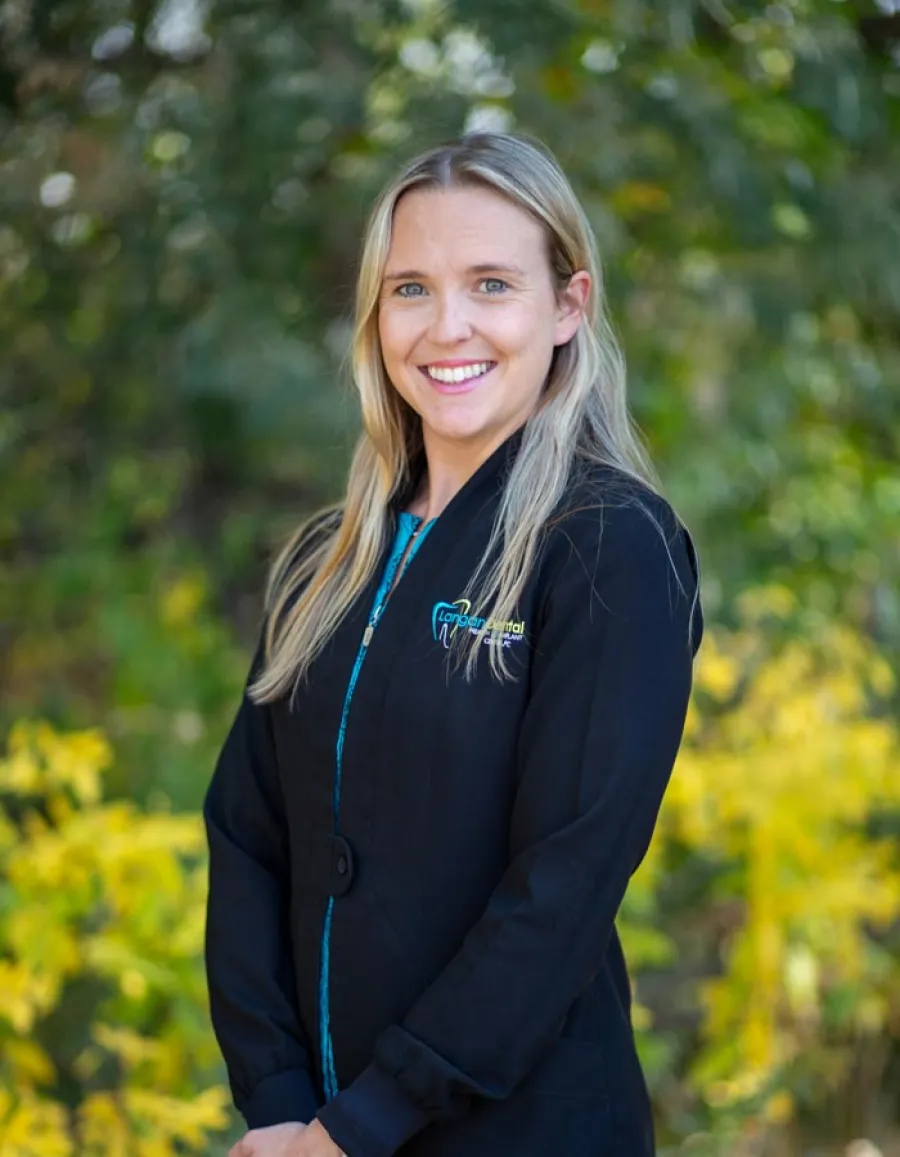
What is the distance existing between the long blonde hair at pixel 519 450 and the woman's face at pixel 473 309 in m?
0.02

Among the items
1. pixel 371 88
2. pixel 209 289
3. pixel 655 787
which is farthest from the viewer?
pixel 209 289

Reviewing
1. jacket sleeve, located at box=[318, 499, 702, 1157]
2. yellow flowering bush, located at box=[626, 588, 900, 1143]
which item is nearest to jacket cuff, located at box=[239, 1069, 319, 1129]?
jacket sleeve, located at box=[318, 499, 702, 1157]

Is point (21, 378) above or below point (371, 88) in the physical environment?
below

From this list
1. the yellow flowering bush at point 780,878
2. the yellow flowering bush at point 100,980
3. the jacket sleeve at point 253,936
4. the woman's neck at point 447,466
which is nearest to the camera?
the jacket sleeve at point 253,936

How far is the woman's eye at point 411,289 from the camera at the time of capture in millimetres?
1889

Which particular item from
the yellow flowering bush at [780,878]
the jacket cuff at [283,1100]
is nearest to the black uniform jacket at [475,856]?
the jacket cuff at [283,1100]

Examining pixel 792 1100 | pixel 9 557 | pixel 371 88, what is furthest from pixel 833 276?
pixel 9 557

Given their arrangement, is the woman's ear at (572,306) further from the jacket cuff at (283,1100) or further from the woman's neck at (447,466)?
the jacket cuff at (283,1100)

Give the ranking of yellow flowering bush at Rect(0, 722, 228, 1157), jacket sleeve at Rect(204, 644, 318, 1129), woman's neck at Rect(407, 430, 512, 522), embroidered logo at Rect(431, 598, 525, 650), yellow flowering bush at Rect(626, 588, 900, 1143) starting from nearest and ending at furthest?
embroidered logo at Rect(431, 598, 525, 650) → jacket sleeve at Rect(204, 644, 318, 1129) → woman's neck at Rect(407, 430, 512, 522) → yellow flowering bush at Rect(0, 722, 228, 1157) → yellow flowering bush at Rect(626, 588, 900, 1143)

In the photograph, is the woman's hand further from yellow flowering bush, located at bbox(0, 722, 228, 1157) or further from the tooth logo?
yellow flowering bush, located at bbox(0, 722, 228, 1157)

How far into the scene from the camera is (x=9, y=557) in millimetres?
4809

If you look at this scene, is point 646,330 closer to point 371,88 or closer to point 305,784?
point 371,88

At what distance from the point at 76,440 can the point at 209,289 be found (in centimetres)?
81

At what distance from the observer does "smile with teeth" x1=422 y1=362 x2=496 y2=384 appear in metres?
1.86
